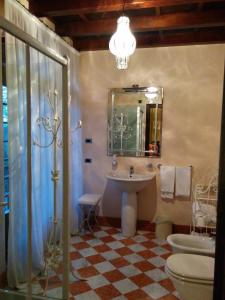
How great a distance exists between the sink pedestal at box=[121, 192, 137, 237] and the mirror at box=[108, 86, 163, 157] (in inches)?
Result: 24.0

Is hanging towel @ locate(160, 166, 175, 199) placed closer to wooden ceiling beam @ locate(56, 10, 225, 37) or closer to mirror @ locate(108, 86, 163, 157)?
mirror @ locate(108, 86, 163, 157)

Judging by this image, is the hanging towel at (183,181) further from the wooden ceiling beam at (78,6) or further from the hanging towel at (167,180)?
the wooden ceiling beam at (78,6)

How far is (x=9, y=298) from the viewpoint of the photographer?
1706mm

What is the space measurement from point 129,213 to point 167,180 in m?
0.68

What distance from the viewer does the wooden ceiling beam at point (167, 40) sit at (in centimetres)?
322

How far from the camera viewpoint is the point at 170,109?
137 inches

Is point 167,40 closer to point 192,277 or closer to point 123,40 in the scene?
point 123,40

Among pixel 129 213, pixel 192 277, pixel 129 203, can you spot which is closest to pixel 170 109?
pixel 129 203

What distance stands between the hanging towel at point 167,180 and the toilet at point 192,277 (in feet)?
4.86

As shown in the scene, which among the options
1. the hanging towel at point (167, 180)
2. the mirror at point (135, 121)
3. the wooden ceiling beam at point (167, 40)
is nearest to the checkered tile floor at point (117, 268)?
the hanging towel at point (167, 180)

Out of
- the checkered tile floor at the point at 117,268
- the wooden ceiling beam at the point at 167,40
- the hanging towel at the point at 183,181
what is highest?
the wooden ceiling beam at the point at 167,40

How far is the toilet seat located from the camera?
6.11ft

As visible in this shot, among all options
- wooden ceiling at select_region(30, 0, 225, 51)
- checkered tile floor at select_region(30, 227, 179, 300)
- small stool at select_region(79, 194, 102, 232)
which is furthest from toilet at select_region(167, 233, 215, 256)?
wooden ceiling at select_region(30, 0, 225, 51)

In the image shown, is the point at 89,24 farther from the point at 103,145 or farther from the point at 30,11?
the point at 103,145
